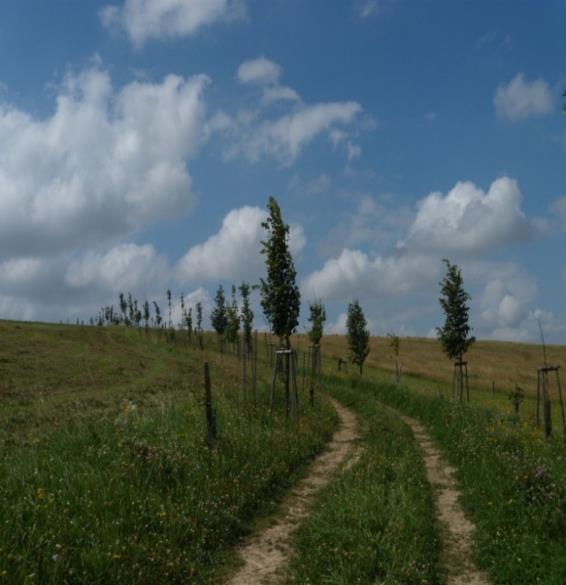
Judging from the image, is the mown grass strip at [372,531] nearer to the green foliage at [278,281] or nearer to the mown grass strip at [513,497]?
the mown grass strip at [513,497]

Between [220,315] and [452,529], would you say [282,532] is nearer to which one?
[452,529]

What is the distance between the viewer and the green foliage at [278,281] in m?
26.9

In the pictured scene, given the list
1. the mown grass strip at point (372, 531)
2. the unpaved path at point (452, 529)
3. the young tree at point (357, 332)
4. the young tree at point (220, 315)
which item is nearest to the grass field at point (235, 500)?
the mown grass strip at point (372, 531)

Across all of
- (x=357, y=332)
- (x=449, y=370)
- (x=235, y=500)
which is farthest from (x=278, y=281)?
(x=449, y=370)

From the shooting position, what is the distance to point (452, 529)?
949cm

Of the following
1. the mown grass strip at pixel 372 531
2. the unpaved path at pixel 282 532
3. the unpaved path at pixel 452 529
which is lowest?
the unpaved path at pixel 452 529

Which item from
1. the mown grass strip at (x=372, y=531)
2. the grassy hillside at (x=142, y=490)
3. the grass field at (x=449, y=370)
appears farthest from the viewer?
the grass field at (x=449, y=370)

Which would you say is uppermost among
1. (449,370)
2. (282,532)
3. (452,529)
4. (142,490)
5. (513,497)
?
(142,490)

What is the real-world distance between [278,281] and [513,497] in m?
18.2

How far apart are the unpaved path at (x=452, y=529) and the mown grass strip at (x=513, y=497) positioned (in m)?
0.17

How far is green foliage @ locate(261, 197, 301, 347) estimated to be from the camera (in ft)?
88.2

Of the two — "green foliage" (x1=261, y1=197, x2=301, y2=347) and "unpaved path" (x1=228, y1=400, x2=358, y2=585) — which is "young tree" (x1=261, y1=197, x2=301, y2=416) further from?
"unpaved path" (x1=228, y1=400, x2=358, y2=585)

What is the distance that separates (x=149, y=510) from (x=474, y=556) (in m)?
4.95

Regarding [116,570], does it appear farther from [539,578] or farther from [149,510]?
[539,578]
